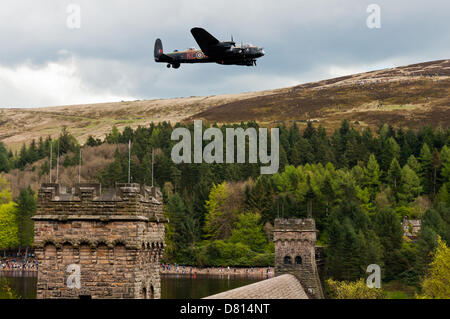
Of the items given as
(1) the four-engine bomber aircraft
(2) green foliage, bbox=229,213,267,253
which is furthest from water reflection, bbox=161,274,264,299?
(1) the four-engine bomber aircraft

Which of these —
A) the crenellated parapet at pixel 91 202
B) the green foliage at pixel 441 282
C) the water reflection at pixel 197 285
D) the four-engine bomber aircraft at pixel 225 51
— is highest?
the four-engine bomber aircraft at pixel 225 51

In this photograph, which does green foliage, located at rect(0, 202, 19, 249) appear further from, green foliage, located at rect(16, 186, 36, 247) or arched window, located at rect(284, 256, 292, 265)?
arched window, located at rect(284, 256, 292, 265)

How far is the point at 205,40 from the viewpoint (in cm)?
5150

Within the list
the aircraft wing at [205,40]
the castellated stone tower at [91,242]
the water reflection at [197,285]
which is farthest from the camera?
the water reflection at [197,285]

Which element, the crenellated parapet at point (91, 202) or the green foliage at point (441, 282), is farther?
the green foliage at point (441, 282)

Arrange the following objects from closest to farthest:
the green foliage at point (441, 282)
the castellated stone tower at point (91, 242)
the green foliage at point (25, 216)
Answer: the castellated stone tower at point (91, 242), the green foliage at point (441, 282), the green foliage at point (25, 216)

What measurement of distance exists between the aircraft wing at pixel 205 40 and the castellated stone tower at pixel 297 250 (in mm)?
20271

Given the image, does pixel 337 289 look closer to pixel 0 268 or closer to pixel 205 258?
pixel 205 258

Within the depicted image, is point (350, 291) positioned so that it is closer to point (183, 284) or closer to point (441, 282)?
point (441, 282)

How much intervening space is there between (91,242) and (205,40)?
3153 centimetres

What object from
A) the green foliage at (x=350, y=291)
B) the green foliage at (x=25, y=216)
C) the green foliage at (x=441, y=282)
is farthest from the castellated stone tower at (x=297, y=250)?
the green foliage at (x=25, y=216)

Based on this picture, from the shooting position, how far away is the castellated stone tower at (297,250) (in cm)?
6297

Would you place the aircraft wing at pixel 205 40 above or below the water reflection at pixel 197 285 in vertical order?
above

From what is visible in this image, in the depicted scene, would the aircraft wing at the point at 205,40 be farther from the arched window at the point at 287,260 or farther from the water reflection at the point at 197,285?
the water reflection at the point at 197,285
